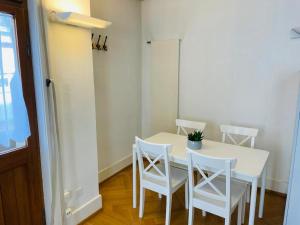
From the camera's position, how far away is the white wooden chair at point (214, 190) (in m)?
1.73

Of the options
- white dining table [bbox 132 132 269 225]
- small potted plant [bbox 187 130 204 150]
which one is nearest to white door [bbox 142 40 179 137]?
white dining table [bbox 132 132 269 225]

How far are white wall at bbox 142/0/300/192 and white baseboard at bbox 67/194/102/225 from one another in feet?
5.64

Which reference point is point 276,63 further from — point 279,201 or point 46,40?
point 46,40

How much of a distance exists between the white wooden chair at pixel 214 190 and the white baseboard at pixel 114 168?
4.90 feet

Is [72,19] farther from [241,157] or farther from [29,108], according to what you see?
[241,157]

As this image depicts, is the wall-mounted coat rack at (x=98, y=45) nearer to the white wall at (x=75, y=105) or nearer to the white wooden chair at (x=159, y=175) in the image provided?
the white wall at (x=75, y=105)

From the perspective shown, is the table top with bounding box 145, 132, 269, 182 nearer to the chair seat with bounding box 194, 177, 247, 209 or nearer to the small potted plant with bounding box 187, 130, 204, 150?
the small potted plant with bounding box 187, 130, 204, 150

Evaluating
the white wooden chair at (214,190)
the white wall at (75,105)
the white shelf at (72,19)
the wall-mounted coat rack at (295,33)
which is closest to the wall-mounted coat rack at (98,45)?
the white wall at (75,105)

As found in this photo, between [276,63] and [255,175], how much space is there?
150 centimetres

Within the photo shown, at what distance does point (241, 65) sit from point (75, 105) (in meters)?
2.05

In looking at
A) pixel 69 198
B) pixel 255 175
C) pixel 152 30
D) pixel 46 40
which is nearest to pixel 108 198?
pixel 69 198

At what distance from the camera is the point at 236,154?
2.17 meters

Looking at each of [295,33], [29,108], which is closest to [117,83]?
[29,108]

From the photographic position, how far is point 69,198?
83.6 inches
